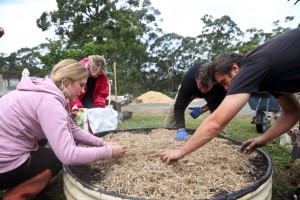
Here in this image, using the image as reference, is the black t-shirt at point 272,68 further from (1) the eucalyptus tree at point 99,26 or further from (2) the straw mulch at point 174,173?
(1) the eucalyptus tree at point 99,26

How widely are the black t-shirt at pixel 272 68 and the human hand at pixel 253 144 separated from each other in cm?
66

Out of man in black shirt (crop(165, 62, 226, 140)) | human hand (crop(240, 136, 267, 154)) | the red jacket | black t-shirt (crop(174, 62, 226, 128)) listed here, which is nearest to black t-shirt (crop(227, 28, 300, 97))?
human hand (crop(240, 136, 267, 154))

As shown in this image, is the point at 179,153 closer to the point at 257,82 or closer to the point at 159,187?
the point at 159,187

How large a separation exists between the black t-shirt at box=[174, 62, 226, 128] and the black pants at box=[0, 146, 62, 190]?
153 centimetres

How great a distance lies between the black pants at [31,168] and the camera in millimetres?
1852

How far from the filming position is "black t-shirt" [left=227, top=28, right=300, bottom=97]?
1.61 metres

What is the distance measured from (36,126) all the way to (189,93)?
1.86 metres

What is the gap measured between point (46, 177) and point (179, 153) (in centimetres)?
93

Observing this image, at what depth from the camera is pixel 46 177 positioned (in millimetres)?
2006

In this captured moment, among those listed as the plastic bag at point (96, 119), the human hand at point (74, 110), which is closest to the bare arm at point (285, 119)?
the plastic bag at point (96, 119)

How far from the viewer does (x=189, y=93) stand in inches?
129

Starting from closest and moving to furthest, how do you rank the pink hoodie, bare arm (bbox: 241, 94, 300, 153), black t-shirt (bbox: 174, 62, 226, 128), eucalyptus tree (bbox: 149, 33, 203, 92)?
the pink hoodie, bare arm (bbox: 241, 94, 300, 153), black t-shirt (bbox: 174, 62, 226, 128), eucalyptus tree (bbox: 149, 33, 203, 92)

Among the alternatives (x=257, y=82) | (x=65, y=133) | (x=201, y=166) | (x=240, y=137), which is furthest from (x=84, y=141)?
(x=240, y=137)

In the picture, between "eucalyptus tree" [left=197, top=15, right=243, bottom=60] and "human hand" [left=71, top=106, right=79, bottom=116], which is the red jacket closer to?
"human hand" [left=71, top=106, right=79, bottom=116]
